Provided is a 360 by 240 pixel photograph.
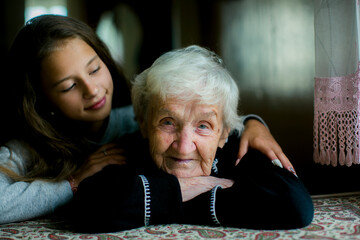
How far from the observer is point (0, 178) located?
1594 mm

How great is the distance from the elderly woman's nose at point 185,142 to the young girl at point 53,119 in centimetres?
32

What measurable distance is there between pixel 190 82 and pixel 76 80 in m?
0.66

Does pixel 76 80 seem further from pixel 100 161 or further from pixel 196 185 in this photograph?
pixel 196 185

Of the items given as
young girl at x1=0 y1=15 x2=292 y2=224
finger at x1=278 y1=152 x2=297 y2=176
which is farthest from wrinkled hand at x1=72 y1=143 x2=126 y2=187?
finger at x1=278 y1=152 x2=297 y2=176

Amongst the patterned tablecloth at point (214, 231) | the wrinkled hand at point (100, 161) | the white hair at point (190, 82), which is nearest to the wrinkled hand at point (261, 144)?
the white hair at point (190, 82)

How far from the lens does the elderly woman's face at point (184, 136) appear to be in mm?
1386

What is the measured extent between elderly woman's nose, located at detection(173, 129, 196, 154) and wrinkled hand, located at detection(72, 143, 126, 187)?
39cm

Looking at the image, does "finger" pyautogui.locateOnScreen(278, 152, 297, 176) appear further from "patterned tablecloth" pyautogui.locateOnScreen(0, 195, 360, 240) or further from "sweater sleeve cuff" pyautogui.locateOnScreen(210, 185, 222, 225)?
"sweater sleeve cuff" pyautogui.locateOnScreen(210, 185, 222, 225)

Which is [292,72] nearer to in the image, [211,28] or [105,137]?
[211,28]

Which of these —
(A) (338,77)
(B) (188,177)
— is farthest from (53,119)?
(A) (338,77)

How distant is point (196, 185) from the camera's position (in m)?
1.41

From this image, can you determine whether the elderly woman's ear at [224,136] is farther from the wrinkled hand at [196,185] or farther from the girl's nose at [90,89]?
the girl's nose at [90,89]

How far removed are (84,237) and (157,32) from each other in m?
2.04

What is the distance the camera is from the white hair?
4.52ft
